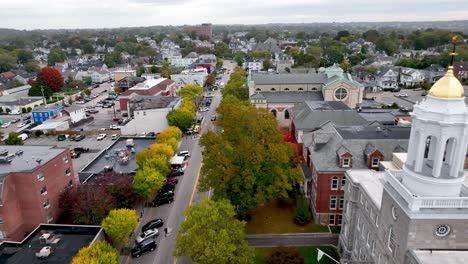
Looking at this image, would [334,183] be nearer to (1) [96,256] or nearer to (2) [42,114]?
(1) [96,256]

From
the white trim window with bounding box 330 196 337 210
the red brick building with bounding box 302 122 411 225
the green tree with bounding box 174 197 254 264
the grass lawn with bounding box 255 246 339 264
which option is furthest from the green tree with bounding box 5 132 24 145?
the white trim window with bounding box 330 196 337 210

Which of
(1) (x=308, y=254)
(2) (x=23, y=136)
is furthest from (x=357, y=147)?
(2) (x=23, y=136)

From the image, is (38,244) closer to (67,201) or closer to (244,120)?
(67,201)

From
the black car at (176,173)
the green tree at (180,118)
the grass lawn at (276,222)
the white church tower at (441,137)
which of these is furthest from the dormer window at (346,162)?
the green tree at (180,118)

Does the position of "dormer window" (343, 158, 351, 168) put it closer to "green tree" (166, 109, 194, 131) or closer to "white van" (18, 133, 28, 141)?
"green tree" (166, 109, 194, 131)

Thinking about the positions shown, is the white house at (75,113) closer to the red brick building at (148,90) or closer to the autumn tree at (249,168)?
the red brick building at (148,90)

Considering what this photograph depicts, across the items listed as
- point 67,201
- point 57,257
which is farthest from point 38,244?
point 67,201
